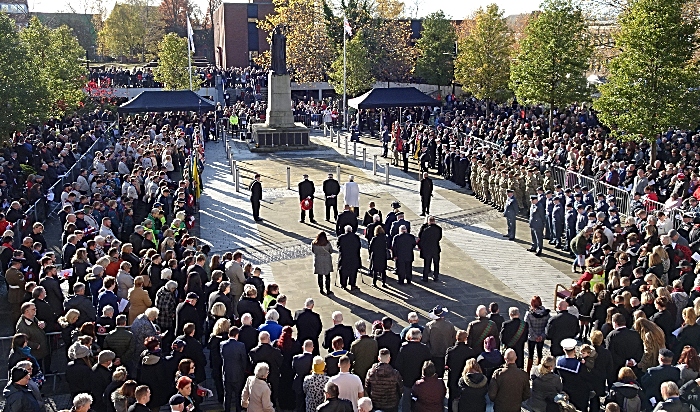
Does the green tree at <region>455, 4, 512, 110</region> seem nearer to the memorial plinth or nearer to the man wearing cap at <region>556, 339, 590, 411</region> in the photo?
the memorial plinth

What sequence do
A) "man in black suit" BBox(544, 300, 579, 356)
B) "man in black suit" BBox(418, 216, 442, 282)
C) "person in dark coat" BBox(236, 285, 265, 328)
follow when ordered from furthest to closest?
"man in black suit" BBox(418, 216, 442, 282) → "person in dark coat" BBox(236, 285, 265, 328) → "man in black suit" BBox(544, 300, 579, 356)

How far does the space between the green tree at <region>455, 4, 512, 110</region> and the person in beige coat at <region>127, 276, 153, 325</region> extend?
31497 millimetres

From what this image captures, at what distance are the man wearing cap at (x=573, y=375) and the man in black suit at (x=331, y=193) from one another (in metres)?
11.0

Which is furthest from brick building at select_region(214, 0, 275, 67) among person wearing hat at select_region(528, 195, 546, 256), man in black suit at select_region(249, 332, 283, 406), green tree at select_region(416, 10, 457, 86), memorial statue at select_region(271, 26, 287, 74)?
man in black suit at select_region(249, 332, 283, 406)

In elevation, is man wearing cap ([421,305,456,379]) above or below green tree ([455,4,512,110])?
below

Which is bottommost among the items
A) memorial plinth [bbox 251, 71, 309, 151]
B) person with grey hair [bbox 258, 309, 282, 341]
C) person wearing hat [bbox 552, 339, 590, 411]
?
person wearing hat [bbox 552, 339, 590, 411]

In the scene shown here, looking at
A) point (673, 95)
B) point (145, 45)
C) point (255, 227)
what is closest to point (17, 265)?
point (255, 227)

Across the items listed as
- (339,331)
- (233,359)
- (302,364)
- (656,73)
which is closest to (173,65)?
(656,73)

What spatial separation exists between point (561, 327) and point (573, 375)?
1.37m

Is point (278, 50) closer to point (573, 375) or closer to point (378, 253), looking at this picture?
point (378, 253)

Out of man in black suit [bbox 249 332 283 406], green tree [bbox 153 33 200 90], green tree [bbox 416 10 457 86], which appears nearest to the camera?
man in black suit [bbox 249 332 283 406]

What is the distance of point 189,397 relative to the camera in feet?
25.5

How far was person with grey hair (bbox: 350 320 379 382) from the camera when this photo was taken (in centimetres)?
913

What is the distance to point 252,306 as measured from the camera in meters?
10.5
